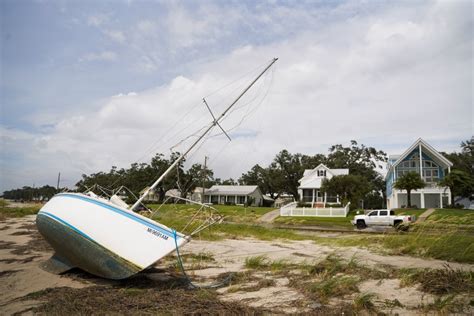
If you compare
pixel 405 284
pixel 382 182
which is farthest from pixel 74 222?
pixel 382 182

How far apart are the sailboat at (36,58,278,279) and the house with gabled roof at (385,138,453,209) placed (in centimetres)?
3389

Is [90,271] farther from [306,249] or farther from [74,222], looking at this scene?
[306,249]

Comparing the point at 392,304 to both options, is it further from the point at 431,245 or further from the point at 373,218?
the point at 373,218

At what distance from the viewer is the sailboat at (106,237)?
7195mm

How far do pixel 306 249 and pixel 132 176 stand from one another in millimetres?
43835

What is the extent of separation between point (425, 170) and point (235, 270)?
34649mm

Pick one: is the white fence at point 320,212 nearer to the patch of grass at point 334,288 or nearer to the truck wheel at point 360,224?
the truck wheel at point 360,224

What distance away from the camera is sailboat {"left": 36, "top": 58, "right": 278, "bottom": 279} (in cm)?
720

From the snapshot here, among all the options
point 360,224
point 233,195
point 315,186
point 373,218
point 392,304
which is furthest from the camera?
point 233,195

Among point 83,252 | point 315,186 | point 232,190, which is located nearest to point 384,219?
point 315,186

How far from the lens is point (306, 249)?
13.5 metres

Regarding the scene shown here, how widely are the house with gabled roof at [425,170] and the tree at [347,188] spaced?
569 centimetres

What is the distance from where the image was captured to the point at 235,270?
9281mm

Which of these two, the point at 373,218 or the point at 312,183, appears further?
the point at 312,183
